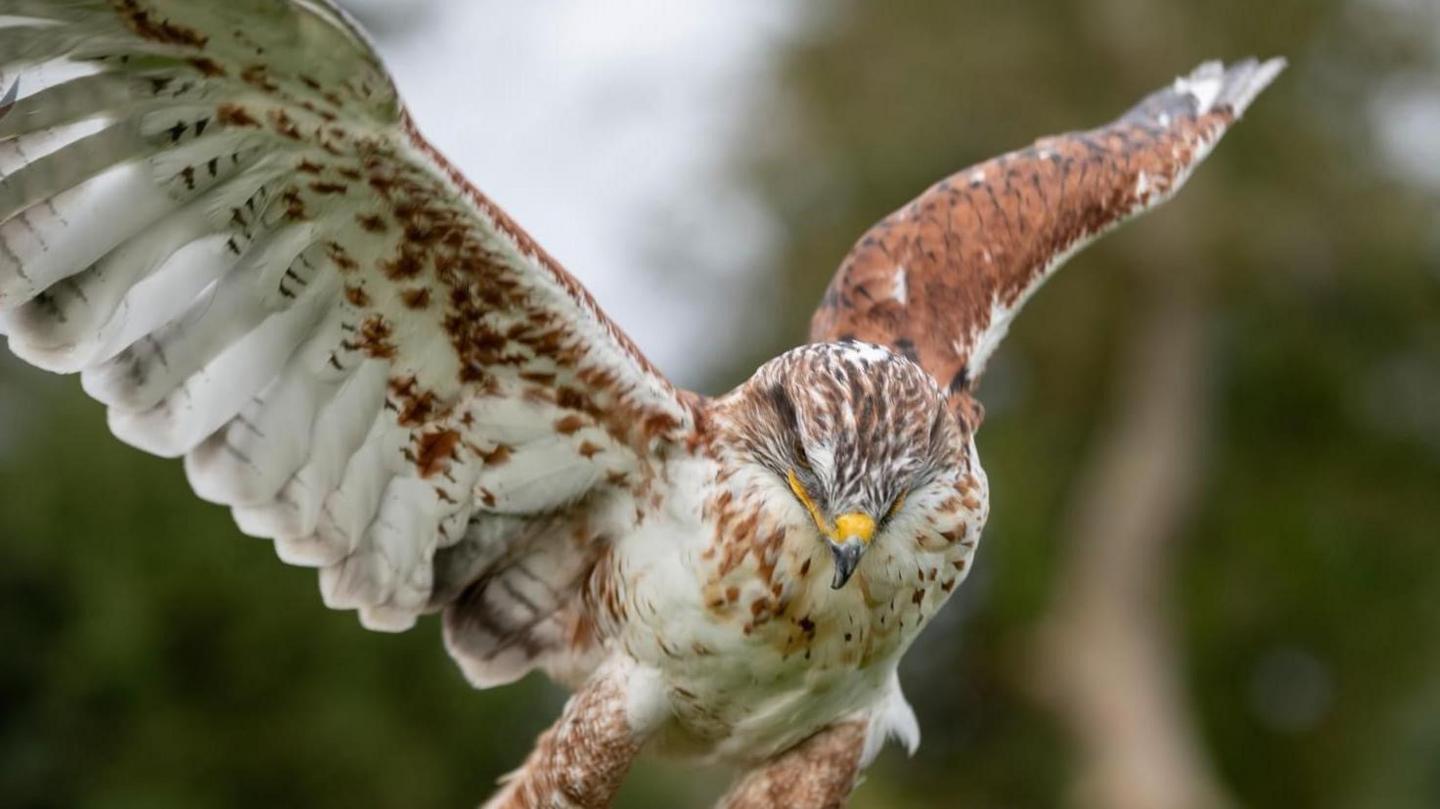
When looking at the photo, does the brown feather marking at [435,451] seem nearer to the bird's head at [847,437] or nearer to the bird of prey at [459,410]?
the bird of prey at [459,410]

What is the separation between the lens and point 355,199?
6.12 m

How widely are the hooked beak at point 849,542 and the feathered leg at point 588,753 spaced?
1.19 meters

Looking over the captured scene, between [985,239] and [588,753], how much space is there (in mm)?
2272

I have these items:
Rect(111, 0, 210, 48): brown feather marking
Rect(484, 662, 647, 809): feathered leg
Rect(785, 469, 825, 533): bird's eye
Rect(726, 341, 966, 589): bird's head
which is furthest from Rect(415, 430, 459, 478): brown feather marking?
Rect(111, 0, 210, 48): brown feather marking

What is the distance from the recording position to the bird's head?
590 centimetres

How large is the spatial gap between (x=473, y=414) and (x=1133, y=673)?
2392 centimetres

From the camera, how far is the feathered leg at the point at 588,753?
6809 millimetres

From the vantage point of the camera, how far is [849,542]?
5812 millimetres

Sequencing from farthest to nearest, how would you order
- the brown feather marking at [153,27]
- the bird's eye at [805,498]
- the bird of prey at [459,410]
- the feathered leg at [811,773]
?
the feathered leg at [811,773] < the bird's eye at [805,498] < the bird of prey at [459,410] < the brown feather marking at [153,27]

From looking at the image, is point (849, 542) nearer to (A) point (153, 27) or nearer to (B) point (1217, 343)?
(A) point (153, 27)

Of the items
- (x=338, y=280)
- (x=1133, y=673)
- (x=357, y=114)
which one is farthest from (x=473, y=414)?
(x=1133, y=673)

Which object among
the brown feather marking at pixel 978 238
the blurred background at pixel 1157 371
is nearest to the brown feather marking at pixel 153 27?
the brown feather marking at pixel 978 238

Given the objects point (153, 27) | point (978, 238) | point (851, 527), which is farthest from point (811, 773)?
point (153, 27)

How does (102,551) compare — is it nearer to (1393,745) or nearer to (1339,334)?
(1393,745)
